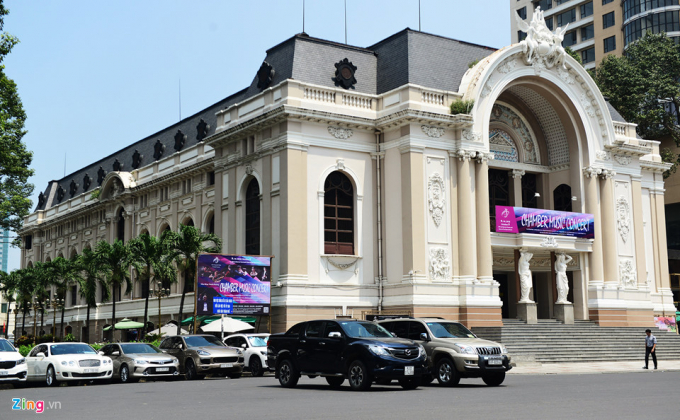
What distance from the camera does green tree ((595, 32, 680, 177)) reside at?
59469 millimetres

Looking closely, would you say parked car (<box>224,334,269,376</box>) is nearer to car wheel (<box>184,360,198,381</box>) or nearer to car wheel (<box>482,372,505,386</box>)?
car wheel (<box>184,360,198,381</box>)

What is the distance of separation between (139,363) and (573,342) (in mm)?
20587

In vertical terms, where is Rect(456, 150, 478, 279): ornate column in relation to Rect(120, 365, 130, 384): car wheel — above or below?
above

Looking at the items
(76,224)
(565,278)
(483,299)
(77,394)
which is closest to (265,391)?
(77,394)

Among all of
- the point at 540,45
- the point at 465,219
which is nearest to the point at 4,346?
the point at 465,219

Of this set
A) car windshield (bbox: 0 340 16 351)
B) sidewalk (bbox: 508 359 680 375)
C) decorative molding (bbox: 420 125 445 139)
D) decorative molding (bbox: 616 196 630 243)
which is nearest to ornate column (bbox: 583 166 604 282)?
decorative molding (bbox: 616 196 630 243)

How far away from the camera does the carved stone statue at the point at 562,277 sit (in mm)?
41094

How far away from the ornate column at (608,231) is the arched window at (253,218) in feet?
59.5

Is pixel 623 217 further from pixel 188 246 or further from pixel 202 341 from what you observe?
pixel 202 341

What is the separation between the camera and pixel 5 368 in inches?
914

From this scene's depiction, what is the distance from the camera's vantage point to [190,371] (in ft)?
87.3

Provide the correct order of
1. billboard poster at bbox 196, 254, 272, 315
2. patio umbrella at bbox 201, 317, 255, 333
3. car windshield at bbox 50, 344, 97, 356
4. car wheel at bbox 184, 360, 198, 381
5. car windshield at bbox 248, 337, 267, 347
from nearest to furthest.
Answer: car windshield at bbox 50, 344, 97, 356, car wheel at bbox 184, 360, 198, 381, car windshield at bbox 248, 337, 267, 347, billboard poster at bbox 196, 254, 272, 315, patio umbrella at bbox 201, 317, 255, 333

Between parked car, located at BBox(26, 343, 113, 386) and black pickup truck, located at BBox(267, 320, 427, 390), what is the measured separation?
571cm

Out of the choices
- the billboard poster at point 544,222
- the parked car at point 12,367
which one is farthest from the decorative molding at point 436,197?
the parked car at point 12,367
